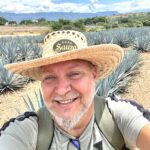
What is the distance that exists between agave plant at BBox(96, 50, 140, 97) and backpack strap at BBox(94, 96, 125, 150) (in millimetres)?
3886

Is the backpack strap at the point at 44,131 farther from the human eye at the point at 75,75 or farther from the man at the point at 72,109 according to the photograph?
the human eye at the point at 75,75

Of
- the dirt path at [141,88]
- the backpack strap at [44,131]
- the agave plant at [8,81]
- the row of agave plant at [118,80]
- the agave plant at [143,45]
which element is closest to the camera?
the backpack strap at [44,131]

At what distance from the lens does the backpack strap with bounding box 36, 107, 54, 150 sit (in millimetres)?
1785

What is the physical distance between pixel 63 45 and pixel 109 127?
0.45 metres

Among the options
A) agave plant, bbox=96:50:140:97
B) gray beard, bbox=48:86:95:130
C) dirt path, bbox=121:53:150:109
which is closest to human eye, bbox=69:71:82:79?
gray beard, bbox=48:86:95:130

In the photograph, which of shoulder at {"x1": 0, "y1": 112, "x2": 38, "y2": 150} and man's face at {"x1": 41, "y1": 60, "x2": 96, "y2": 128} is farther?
man's face at {"x1": 41, "y1": 60, "x2": 96, "y2": 128}

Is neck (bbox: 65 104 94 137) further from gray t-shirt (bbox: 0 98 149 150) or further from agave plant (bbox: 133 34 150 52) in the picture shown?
agave plant (bbox: 133 34 150 52)

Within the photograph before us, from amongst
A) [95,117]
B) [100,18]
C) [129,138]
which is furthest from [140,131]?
[100,18]

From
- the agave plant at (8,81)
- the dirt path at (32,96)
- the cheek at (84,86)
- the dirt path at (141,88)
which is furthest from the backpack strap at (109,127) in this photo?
the agave plant at (8,81)

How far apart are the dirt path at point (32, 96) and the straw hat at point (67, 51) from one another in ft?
15.2

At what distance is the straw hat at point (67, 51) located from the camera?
182cm

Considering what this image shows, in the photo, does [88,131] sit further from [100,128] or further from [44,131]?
[44,131]

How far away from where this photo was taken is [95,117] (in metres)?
1.93

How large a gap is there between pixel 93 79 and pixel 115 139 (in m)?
0.35
